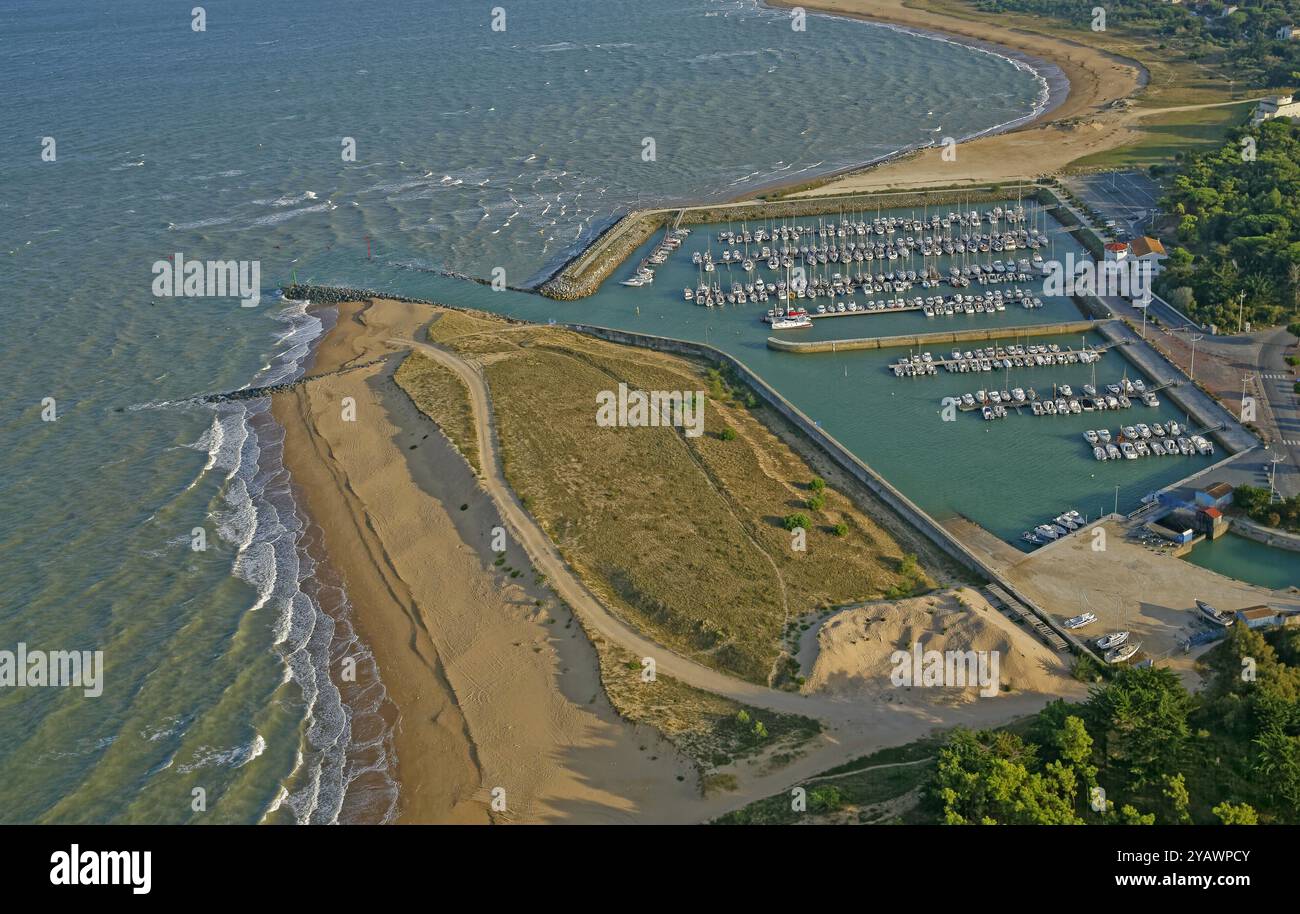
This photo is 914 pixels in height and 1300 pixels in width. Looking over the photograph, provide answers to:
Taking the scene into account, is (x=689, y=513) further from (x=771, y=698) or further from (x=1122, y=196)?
(x=1122, y=196)

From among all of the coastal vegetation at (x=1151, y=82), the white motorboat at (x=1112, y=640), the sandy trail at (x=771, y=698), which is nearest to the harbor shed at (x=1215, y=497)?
the white motorboat at (x=1112, y=640)

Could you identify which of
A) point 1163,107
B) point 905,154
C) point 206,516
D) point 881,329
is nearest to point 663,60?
point 905,154

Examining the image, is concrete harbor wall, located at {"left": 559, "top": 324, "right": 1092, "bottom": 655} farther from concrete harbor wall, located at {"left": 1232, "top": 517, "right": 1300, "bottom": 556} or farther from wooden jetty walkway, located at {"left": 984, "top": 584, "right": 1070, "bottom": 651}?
concrete harbor wall, located at {"left": 1232, "top": 517, "right": 1300, "bottom": 556}

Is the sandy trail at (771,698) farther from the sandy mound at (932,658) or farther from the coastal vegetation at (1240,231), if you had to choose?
the coastal vegetation at (1240,231)

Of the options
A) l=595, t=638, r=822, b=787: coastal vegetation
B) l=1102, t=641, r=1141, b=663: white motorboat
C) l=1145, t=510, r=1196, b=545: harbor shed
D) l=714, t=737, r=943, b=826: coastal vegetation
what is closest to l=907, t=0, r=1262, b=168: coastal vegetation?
l=1145, t=510, r=1196, b=545: harbor shed

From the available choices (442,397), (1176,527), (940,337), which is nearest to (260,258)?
(442,397)
